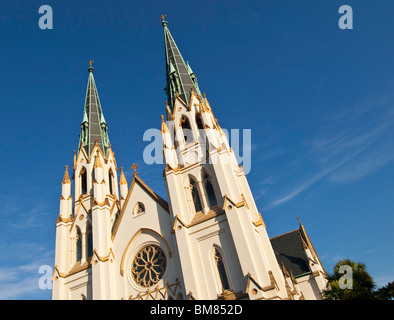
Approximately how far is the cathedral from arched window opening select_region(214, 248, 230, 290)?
5 centimetres

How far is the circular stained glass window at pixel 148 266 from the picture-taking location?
66.7 ft

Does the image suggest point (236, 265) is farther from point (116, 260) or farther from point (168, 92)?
point (168, 92)

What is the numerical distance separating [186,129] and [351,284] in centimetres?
1556

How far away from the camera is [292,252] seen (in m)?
34.0

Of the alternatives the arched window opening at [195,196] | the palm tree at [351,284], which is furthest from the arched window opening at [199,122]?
the palm tree at [351,284]

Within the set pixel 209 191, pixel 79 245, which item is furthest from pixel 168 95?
pixel 79 245

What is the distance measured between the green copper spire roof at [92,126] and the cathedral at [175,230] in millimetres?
444

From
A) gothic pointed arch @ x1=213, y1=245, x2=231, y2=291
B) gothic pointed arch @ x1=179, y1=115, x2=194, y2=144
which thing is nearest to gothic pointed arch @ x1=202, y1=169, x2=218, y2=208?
gothic pointed arch @ x1=213, y1=245, x2=231, y2=291

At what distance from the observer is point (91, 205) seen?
25141 mm

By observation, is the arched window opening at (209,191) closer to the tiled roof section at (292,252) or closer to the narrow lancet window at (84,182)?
the narrow lancet window at (84,182)

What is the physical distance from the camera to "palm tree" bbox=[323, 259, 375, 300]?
51.4ft
